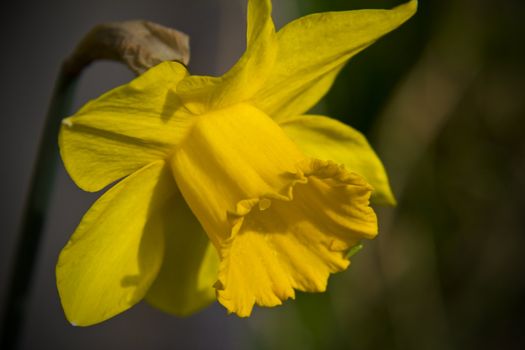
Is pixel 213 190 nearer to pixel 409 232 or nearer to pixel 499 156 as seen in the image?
pixel 409 232

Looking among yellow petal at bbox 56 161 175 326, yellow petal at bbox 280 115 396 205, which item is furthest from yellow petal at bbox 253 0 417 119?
yellow petal at bbox 56 161 175 326

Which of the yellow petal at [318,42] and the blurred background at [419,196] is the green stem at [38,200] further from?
the blurred background at [419,196]

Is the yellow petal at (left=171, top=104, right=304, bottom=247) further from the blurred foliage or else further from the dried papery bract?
Result: the blurred foliage

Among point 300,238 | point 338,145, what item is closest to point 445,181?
point 338,145

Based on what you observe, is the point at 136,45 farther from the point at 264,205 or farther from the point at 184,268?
the point at 184,268

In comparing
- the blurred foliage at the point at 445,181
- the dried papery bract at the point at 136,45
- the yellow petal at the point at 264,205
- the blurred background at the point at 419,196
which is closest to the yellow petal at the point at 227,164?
the yellow petal at the point at 264,205

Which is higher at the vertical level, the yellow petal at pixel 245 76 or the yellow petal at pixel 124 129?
the yellow petal at pixel 245 76
